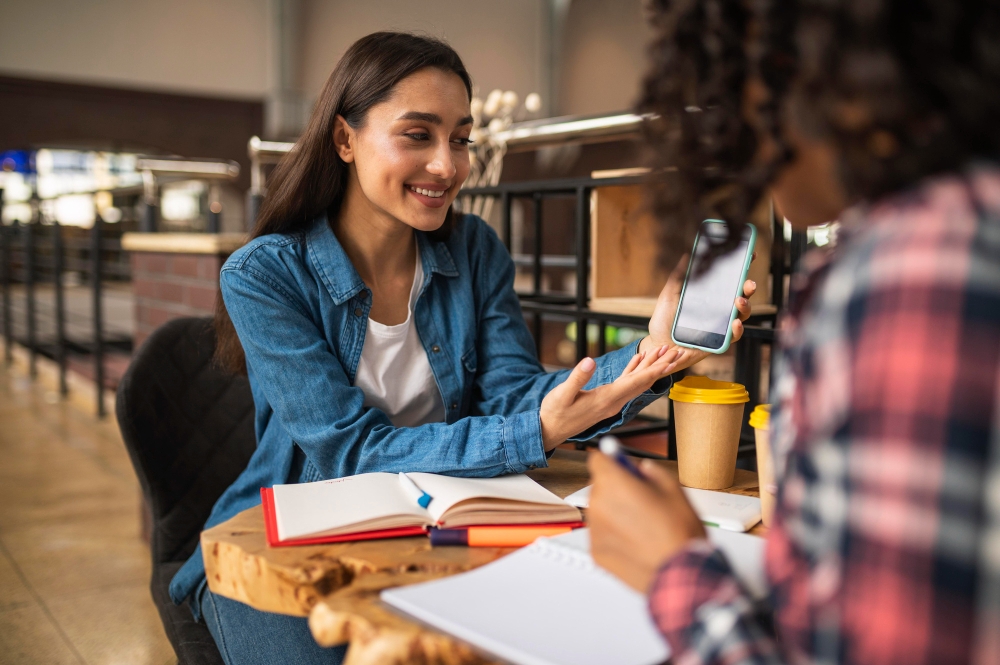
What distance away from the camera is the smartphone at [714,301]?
110 cm

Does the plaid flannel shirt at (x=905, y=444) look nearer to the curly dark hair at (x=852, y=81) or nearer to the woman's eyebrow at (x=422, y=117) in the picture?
the curly dark hair at (x=852, y=81)

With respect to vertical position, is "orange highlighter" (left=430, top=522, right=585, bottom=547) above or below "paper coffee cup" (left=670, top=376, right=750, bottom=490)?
below

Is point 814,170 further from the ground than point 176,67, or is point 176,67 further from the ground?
point 176,67

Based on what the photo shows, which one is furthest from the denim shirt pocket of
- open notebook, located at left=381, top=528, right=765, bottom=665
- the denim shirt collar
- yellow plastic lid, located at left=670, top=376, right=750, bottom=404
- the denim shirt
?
open notebook, located at left=381, top=528, right=765, bottom=665

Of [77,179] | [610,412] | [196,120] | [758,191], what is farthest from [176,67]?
[758,191]

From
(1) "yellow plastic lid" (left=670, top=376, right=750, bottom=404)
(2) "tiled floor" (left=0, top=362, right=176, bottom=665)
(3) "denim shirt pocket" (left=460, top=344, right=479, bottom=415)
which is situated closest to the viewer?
(1) "yellow plastic lid" (left=670, top=376, right=750, bottom=404)

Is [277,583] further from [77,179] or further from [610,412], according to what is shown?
[77,179]

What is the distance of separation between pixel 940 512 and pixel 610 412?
77cm

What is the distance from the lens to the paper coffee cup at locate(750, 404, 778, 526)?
894mm

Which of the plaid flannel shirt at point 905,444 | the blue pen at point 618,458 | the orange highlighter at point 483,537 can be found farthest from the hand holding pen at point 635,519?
the orange highlighter at point 483,537

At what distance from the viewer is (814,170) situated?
20.6 inches

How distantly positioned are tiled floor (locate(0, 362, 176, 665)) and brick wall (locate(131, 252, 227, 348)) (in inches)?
27.1

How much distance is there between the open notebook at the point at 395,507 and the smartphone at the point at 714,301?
1.02 ft

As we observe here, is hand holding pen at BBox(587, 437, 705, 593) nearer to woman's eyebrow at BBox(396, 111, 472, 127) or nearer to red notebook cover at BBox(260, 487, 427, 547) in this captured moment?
red notebook cover at BBox(260, 487, 427, 547)
